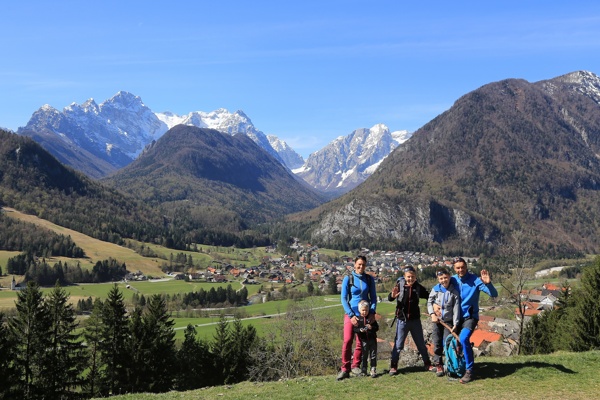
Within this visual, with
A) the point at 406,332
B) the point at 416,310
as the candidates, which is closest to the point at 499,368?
the point at 406,332

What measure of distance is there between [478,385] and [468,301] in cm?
254

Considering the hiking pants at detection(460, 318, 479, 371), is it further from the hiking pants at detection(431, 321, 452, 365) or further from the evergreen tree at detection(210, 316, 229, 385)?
the evergreen tree at detection(210, 316, 229, 385)

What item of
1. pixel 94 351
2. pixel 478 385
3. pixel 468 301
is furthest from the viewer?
pixel 94 351

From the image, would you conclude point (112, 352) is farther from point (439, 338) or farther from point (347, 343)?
point (439, 338)

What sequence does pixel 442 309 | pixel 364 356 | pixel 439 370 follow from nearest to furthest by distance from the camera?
pixel 442 309, pixel 439 370, pixel 364 356

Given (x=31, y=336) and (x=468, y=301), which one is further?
(x=31, y=336)

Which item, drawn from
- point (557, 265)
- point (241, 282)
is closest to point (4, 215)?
point (241, 282)

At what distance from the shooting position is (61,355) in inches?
1297

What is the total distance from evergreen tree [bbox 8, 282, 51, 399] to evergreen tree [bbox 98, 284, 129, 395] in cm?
471

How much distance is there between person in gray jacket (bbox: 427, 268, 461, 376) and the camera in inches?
539

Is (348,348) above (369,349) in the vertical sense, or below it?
above

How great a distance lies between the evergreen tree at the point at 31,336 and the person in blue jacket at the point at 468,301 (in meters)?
30.0

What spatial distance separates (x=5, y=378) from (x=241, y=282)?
125407mm

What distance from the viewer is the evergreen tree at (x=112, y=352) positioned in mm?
35656
